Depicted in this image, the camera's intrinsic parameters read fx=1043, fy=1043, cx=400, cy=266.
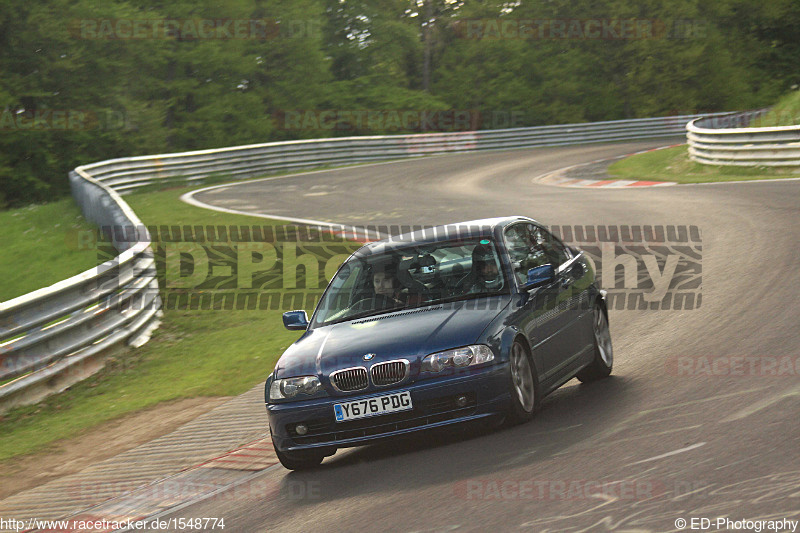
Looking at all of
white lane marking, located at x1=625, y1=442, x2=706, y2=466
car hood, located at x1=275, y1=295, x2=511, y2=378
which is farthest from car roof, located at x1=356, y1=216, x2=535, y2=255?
white lane marking, located at x1=625, y1=442, x2=706, y2=466

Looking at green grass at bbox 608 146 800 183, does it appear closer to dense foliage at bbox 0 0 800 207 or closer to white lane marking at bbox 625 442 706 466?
white lane marking at bbox 625 442 706 466

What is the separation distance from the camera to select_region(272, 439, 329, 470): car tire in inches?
277

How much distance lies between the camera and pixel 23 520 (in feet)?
22.7

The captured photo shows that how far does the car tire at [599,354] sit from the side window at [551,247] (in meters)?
0.51

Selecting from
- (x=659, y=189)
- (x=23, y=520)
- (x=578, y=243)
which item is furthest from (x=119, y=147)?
(x=23, y=520)

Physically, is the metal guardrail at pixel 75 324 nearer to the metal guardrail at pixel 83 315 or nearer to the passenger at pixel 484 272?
the metal guardrail at pixel 83 315

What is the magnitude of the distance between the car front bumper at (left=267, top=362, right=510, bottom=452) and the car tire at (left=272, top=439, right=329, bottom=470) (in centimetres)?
13

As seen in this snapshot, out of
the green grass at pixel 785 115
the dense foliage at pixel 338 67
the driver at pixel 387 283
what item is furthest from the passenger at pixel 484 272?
the dense foliage at pixel 338 67

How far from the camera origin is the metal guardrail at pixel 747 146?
22578mm

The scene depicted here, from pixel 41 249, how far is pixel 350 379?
598 inches

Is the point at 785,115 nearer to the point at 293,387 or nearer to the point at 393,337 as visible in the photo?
the point at 393,337

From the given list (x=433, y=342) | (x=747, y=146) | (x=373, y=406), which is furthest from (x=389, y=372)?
(x=747, y=146)

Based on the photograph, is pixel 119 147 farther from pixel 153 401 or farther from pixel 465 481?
pixel 465 481

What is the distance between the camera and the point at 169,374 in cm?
1139
